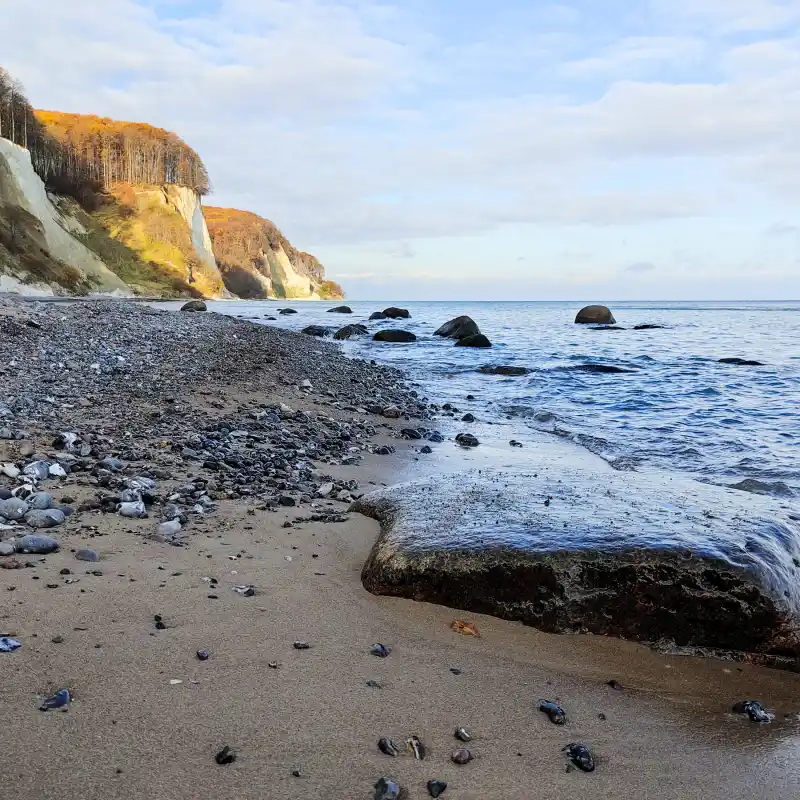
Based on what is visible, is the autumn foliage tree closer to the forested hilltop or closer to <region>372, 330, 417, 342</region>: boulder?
the forested hilltop

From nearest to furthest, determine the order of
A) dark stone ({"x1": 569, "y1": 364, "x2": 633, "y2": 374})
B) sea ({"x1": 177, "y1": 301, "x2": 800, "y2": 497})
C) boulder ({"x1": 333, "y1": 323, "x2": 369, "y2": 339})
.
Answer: sea ({"x1": 177, "y1": 301, "x2": 800, "y2": 497}) → dark stone ({"x1": 569, "y1": 364, "x2": 633, "y2": 374}) → boulder ({"x1": 333, "y1": 323, "x2": 369, "y2": 339})

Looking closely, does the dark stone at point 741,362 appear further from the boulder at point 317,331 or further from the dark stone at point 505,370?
the boulder at point 317,331

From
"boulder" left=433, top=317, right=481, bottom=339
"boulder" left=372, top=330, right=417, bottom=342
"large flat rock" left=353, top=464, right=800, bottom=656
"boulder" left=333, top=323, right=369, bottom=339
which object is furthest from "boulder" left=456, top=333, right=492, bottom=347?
"large flat rock" left=353, top=464, right=800, bottom=656

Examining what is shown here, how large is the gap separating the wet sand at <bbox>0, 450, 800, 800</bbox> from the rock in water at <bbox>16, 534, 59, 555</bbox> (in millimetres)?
98

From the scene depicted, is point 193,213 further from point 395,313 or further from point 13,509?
point 13,509

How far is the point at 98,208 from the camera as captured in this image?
72.2 metres

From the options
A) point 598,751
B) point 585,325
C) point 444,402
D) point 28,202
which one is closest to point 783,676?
point 598,751

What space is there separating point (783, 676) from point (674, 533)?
89 centimetres

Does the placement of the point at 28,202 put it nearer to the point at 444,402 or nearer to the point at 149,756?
the point at 444,402

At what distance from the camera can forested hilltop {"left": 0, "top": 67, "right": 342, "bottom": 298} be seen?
46.9 m

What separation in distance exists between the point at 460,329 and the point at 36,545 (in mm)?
25879

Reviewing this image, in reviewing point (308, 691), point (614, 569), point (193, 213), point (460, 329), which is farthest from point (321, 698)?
point (193, 213)

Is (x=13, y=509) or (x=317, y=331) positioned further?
(x=317, y=331)

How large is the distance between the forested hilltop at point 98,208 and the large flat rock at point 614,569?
150 ft
